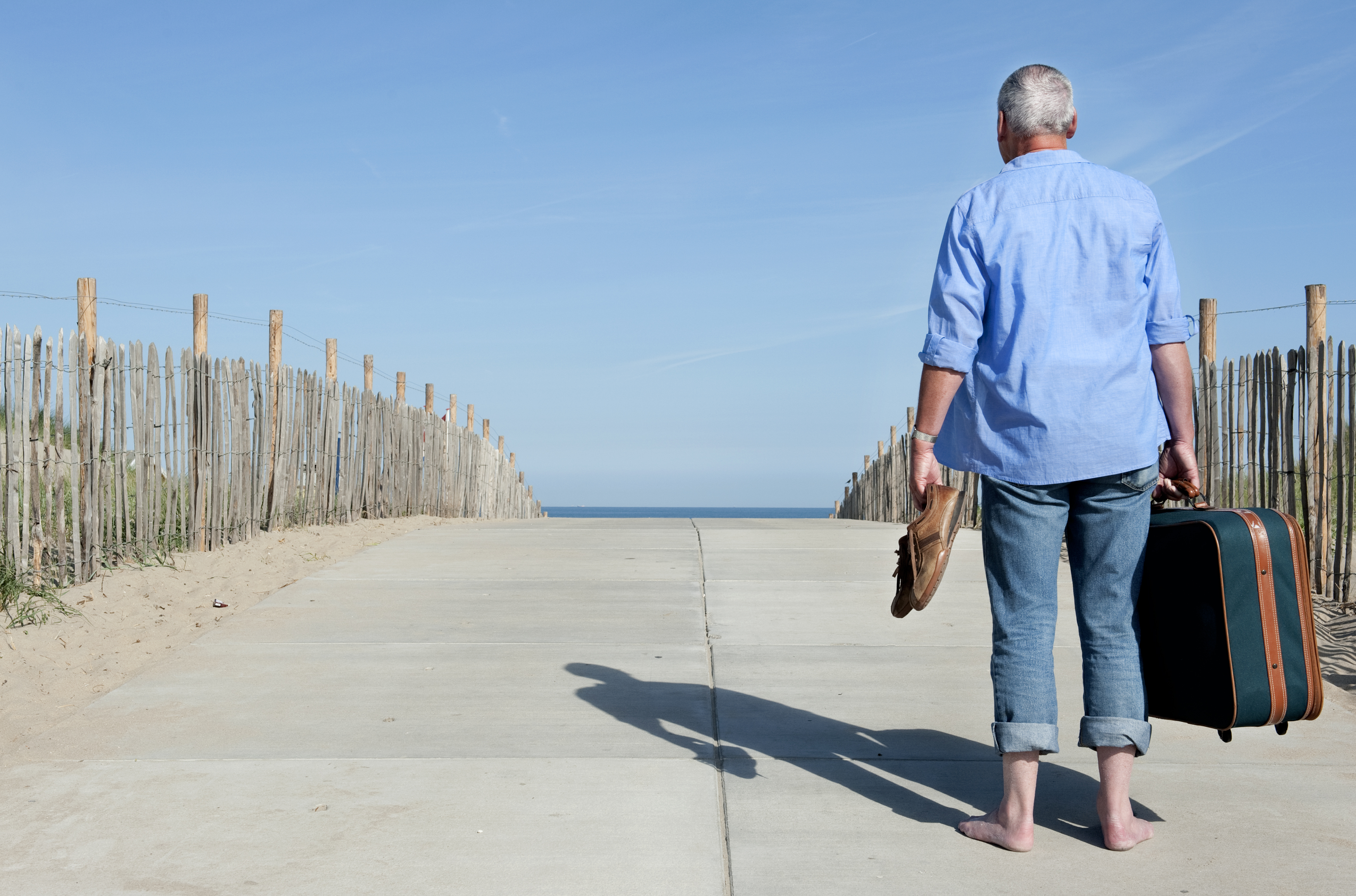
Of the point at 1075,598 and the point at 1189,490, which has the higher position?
the point at 1189,490

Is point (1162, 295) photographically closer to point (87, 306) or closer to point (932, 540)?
point (932, 540)

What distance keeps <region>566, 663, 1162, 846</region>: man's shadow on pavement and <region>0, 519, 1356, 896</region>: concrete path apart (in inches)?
0.5

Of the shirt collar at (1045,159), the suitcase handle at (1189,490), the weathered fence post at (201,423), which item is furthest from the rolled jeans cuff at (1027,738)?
the weathered fence post at (201,423)

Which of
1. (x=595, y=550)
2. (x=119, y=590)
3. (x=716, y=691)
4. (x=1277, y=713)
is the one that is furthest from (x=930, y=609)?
(x=119, y=590)

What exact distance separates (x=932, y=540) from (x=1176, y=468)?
0.65m

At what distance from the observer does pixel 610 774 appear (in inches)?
127

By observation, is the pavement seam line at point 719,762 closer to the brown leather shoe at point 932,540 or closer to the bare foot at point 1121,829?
the brown leather shoe at point 932,540

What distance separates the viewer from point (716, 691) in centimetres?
428

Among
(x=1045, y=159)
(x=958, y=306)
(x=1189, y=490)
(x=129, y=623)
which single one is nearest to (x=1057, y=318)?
(x=958, y=306)

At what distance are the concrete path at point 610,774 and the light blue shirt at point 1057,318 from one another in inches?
38.6

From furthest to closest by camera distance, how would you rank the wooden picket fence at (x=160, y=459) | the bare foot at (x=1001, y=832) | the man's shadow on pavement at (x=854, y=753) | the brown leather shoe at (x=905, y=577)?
1. the wooden picket fence at (x=160, y=459)
2. the man's shadow on pavement at (x=854, y=753)
3. the brown leather shoe at (x=905, y=577)
4. the bare foot at (x=1001, y=832)

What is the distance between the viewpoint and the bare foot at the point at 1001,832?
8.67ft

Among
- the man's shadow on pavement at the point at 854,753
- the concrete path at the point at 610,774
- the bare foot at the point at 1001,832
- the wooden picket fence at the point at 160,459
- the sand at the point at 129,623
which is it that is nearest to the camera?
the concrete path at the point at 610,774

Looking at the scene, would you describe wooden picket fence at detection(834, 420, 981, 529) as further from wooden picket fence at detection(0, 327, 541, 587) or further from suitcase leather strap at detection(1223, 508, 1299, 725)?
suitcase leather strap at detection(1223, 508, 1299, 725)
